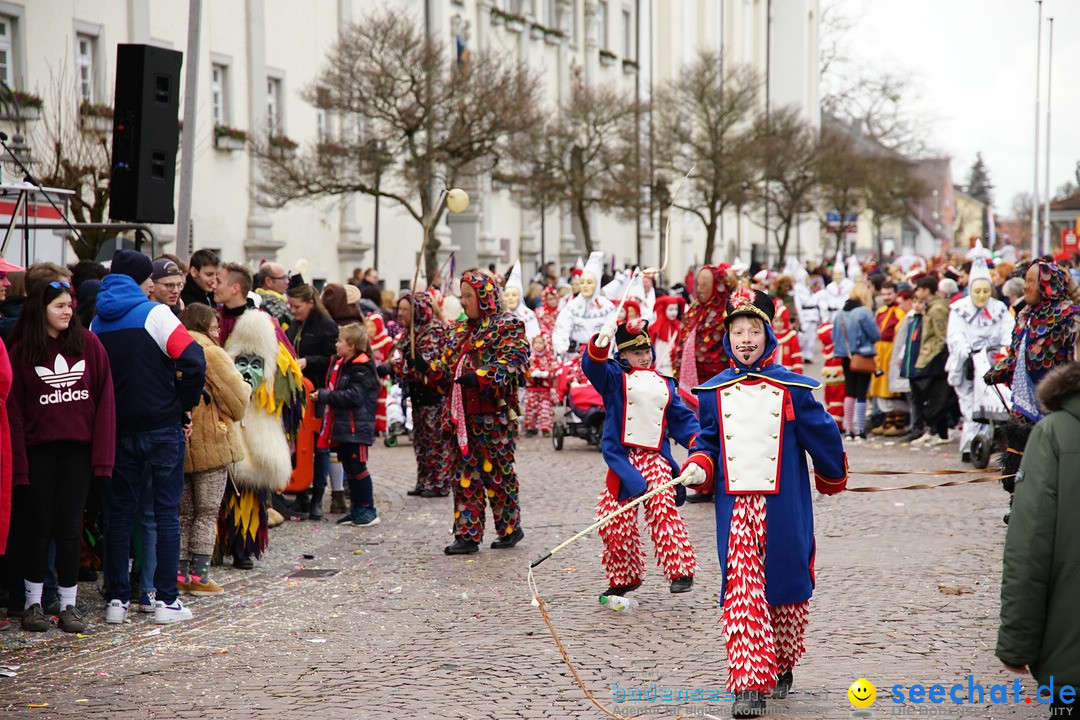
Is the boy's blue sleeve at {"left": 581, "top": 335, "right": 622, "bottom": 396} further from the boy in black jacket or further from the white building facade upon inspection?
the white building facade

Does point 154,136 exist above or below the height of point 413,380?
above

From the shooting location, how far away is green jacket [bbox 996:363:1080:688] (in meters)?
4.36

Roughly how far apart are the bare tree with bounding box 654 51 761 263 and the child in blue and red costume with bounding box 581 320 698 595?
34.7 meters

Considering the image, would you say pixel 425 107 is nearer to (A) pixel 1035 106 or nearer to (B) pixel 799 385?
(B) pixel 799 385

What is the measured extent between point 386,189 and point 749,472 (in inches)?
1073

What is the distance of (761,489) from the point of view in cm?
604

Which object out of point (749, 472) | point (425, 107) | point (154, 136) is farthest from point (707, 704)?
point (425, 107)

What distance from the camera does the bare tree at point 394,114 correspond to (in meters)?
26.7

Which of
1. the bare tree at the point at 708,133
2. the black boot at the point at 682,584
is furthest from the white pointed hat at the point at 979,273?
the bare tree at the point at 708,133

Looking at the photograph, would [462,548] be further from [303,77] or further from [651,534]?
[303,77]

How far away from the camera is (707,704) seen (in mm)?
6188

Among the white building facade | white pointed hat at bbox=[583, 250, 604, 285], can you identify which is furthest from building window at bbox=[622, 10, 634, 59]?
white pointed hat at bbox=[583, 250, 604, 285]

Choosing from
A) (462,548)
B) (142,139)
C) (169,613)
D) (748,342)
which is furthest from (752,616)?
(142,139)

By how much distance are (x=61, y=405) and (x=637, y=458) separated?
11.1ft
